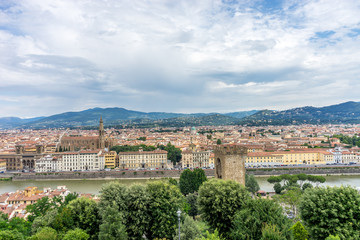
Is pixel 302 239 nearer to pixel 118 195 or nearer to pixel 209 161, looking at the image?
pixel 118 195

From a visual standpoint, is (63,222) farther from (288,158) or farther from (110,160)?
(288,158)

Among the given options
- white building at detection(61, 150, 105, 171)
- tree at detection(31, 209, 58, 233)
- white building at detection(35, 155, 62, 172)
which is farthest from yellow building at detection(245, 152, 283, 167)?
tree at detection(31, 209, 58, 233)

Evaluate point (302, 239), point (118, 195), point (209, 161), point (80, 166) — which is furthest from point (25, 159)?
point (302, 239)

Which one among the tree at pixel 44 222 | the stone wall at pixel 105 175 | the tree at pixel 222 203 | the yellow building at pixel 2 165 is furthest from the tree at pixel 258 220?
the yellow building at pixel 2 165

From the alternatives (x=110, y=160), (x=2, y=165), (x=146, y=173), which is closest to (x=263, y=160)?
(x=146, y=173)

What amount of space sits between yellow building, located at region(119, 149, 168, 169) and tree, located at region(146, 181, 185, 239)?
28.5m

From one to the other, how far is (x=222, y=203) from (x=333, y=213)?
3059 millimetres

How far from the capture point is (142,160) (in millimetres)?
37250

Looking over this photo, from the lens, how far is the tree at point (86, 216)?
8320 mm

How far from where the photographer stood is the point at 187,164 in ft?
122

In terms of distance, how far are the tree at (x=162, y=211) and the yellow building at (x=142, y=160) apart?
28.5 meters

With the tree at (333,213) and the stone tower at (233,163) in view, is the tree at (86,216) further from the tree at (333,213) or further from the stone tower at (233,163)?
the tree at (333,213)

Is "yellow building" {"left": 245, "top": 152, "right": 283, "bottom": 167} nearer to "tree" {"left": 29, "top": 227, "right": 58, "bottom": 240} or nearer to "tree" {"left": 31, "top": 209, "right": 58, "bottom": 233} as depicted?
"tree" {"left": 31, "top": 209, "right": 58, "bottom": 233}

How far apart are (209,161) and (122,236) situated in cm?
3134
